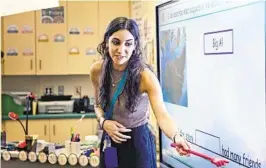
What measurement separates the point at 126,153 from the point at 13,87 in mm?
4143

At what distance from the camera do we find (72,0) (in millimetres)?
5184

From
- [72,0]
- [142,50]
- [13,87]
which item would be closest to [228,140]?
[142,50]

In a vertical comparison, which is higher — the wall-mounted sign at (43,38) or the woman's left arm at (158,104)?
the wall-mounted sign at (43,38)

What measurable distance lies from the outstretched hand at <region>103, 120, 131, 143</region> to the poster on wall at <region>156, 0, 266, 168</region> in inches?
13.9

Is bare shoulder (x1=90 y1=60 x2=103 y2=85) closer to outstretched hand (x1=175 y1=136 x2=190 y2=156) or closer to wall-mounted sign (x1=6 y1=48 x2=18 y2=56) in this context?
outstretched hand (x1=175 y1=136 x2=190 y2=156)

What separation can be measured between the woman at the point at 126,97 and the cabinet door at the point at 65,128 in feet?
10.7

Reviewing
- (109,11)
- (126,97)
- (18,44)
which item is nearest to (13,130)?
(18,44)

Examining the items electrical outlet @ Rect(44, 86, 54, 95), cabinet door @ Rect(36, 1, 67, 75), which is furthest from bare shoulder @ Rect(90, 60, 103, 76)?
electrical outlet @ Rect(44, 86, 54, 95)

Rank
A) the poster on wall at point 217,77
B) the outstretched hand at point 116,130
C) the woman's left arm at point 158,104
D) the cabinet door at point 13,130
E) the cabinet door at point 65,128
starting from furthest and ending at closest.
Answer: the cabinet door at point 65,128 < the cabinet door at point 13,130 < the outstretched hand at point 116,130 < the woman's left arm at point 158,104 < the poster on wall at point 217,77

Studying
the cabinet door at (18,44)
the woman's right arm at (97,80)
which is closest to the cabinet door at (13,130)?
the cabinet door at (18,44)

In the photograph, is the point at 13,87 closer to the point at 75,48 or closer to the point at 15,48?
the point at 15,48

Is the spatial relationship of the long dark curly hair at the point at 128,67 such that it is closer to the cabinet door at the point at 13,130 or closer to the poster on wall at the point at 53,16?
the cabinet door at the point at 13,130

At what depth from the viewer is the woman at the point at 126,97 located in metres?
1.61

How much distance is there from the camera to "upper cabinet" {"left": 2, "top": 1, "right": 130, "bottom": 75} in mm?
5148
